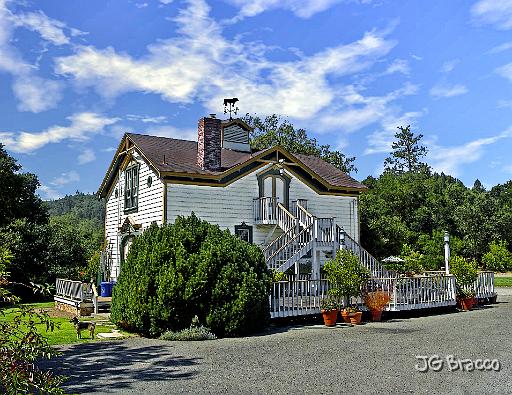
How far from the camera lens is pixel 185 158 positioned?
24.3 m

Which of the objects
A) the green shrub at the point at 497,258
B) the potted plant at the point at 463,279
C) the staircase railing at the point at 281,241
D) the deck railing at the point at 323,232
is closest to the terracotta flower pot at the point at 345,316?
the deck railing at the point at 323,232

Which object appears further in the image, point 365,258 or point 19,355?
point 365,258

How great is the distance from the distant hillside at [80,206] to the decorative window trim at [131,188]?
12090cm

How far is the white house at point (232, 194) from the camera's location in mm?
21844

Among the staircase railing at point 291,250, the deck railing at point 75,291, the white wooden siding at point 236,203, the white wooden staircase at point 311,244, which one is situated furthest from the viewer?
the white wooden siding at point 236,203

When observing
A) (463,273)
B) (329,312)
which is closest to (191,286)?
(329,312)

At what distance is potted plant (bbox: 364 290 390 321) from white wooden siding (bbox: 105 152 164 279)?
8604 millimetres

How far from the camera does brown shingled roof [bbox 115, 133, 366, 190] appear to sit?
22688mm

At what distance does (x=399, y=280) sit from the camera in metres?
18.2

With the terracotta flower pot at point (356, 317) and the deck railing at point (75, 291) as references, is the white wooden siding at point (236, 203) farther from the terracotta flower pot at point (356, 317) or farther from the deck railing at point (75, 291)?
the terracotta flower pot at point (356, 317)

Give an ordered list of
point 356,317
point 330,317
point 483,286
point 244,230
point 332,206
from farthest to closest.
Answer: point 332,206
point 244,230
point 483,286
point 356,317
point 330,317

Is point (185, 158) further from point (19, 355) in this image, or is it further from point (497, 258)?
point (497, 258)

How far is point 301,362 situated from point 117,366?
3516mm

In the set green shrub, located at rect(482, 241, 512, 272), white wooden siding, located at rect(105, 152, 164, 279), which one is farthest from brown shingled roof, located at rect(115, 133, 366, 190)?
green shrub, located at rect(482, 241, 512, 272)
